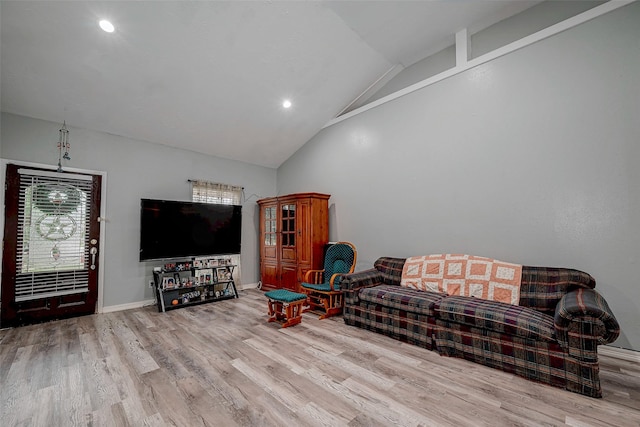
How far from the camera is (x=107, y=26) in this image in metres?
2.66

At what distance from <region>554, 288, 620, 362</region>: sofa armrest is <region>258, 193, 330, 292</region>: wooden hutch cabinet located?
3.21 metres

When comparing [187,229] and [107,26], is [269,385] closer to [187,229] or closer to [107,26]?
[187,229]

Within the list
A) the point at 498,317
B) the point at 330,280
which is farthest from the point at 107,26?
the point at 498,317

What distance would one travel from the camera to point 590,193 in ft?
8.61

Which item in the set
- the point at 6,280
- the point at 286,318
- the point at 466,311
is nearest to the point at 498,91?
the point at 466,311

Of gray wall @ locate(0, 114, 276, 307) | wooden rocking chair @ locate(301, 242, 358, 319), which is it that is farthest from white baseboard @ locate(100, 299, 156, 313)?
wooden rocking chair @ locate(301, 242, 358, 319)

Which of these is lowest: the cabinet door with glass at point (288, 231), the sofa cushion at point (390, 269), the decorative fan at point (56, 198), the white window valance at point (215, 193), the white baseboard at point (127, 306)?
the white baseboard at point (127, 306)

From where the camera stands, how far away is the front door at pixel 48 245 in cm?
336

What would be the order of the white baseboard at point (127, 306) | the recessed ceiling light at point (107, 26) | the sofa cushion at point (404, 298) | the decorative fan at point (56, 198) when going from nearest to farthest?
the recessed ceiling light at point (107, 26) < the sofa cushion at point (404, 298) < the decorative fan at point (56, 198) < the white baseboard at point (127, 306)

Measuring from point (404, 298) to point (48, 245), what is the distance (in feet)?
15.1

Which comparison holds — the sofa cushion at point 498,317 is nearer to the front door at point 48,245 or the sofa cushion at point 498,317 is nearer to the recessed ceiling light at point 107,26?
the recessed ceiling light at point 107,26

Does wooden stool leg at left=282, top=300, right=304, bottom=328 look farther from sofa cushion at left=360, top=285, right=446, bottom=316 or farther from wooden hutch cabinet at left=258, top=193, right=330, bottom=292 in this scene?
wooden hutch cabinet at left=258, top=193, right=330, bottom=292

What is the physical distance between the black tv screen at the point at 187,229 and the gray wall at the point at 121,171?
313 millimetres

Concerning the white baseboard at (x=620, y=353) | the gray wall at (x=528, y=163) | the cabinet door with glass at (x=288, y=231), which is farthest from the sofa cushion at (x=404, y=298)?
the cabinet door with glass at (x=288, y=231)
